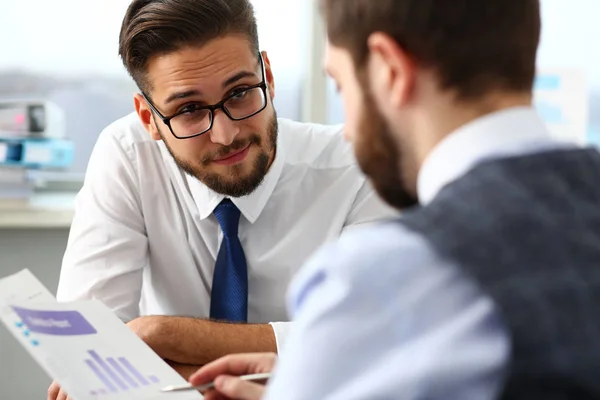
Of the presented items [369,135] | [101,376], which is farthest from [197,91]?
[369,135]

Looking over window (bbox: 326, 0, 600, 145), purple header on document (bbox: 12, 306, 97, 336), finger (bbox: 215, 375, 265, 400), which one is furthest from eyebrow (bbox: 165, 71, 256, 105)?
window (bbox: 326, 0, 600, 145)

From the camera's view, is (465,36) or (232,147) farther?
(232,147)

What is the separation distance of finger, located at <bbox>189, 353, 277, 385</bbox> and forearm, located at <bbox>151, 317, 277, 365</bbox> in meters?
0.39

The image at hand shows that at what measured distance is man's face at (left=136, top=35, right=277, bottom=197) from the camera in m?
1.80

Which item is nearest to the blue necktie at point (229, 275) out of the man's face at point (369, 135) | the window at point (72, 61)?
the man's face at point (369, 135)

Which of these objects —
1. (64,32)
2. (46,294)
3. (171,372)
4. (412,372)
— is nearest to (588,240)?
(412,372)

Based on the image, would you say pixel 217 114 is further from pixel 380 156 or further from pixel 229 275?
pixel 380 156

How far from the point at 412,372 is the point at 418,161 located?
27 centimetres

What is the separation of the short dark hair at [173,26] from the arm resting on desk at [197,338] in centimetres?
56

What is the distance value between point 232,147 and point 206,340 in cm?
45

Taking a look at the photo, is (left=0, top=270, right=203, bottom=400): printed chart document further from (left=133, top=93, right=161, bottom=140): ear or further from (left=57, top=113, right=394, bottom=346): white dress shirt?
(left=133, top=93, right=161, bottom=140): ear

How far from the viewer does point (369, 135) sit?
92 centimetres

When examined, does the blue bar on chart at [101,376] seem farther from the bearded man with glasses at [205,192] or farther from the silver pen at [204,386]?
the bearded man with glasses at [205,192]

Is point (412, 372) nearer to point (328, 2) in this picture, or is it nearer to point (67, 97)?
point (328, 2)
